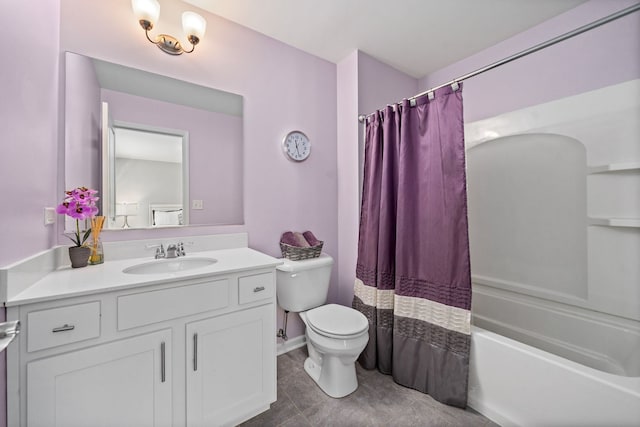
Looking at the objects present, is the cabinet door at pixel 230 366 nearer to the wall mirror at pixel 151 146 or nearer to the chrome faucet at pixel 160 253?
the chrome faucet at pixel 160 253

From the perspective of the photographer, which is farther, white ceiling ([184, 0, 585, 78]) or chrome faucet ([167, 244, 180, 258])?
white ceiling ([184, 0, 585, 78])

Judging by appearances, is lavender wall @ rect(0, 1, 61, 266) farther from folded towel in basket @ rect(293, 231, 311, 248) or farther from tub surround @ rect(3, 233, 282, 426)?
folded towel in basket @ rect(293, 231, 311, 248)

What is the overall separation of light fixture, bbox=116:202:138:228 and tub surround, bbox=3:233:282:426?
0.14m

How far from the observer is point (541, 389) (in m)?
1.19

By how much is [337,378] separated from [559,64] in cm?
253

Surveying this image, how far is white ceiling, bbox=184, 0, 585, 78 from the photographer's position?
1.62 metres

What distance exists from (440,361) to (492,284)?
87cm

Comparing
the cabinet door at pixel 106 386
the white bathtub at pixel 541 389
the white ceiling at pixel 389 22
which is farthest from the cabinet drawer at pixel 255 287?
the white ceiling at pixel 389 22

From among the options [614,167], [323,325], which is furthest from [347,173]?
[614,167]

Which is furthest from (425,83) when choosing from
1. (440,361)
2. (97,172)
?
(97,172)

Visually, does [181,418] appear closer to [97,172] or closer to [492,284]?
[97,172]

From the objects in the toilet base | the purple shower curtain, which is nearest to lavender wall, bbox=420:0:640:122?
the purple shower curtain

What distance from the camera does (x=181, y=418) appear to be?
113 cm

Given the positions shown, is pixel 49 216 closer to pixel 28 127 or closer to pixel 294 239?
pixel 28 127
